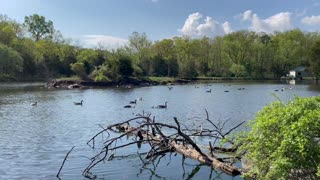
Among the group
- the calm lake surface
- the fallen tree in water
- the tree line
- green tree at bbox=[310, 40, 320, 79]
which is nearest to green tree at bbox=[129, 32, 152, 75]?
the tree line

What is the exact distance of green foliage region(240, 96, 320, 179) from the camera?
428 inches

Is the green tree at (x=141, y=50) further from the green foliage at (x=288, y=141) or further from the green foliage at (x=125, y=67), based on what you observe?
the green foliage at (x=288, y=141)

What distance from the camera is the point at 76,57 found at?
121 metres

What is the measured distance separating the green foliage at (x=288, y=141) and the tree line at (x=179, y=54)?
9411 cm

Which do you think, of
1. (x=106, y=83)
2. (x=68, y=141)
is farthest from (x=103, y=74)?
(x=68, y=141)

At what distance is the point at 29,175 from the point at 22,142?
7507mm

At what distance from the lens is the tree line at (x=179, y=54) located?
11812 centimetres

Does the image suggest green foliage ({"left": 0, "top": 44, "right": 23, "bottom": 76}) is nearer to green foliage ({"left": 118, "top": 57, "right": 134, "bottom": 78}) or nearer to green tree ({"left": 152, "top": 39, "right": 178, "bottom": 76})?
green foliage ({"left": 118, "top": 57, "right": 134, "bottom": 78})

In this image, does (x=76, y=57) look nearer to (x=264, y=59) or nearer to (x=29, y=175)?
(x=264, y=59)

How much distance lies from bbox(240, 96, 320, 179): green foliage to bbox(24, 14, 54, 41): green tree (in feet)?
463

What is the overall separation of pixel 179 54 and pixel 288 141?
12194cm

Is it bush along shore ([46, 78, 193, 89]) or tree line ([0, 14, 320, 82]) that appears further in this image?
tree line ([0, 14, 320, 82])

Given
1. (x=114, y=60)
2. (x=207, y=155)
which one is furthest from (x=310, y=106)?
(x=114, y=60)

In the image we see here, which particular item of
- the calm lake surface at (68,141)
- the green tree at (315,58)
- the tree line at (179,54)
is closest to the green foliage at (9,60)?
the tree line at (179,54)
